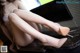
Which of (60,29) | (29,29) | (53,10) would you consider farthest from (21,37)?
(53,10)

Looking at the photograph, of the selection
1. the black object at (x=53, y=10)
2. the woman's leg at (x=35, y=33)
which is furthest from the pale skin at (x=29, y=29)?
the black object at (x=53, y=10)

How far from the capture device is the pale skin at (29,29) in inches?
51.9

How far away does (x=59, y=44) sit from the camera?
1.30 metres

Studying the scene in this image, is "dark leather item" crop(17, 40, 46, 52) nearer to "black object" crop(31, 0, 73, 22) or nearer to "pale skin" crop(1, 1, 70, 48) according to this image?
"pale skin" crop(1, 1, 70, 48)

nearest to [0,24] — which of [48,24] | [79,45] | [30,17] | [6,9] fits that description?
[6,9]

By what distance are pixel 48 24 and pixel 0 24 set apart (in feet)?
1.52

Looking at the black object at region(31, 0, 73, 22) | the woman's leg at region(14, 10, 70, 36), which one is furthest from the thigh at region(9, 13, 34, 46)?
the black object at region(31, 0, 73, 22)

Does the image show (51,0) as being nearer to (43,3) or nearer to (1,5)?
(43,3)

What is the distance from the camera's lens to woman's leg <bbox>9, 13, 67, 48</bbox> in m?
1.31

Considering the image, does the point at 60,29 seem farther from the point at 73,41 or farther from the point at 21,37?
the point at 21,37

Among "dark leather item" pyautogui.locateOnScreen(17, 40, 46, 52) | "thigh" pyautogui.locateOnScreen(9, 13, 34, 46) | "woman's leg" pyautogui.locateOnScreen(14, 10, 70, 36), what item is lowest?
"dark leather item" pyautogui.locateOnScreen(17, 40, 46, 52)

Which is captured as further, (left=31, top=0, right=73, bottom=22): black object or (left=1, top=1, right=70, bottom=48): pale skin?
(left=31, top=0, right=73, bottom=22): black object

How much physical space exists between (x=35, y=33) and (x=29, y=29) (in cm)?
5

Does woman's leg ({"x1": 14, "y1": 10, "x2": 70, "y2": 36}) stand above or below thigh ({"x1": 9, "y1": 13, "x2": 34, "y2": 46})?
above
